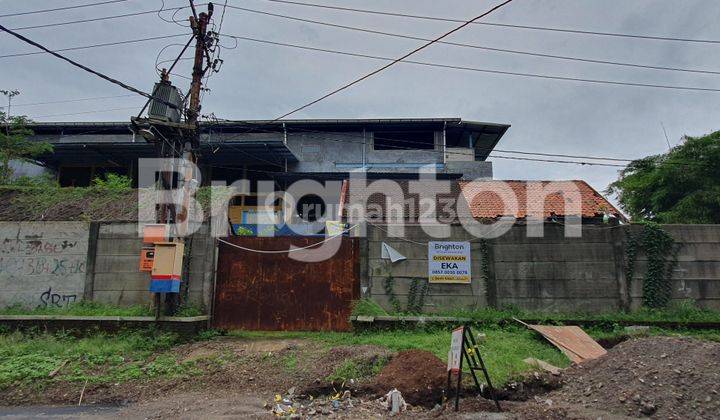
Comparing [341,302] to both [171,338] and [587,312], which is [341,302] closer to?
[171,338]

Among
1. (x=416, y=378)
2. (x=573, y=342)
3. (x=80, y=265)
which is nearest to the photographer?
(x=416, y=378)

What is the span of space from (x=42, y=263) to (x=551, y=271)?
10.2m

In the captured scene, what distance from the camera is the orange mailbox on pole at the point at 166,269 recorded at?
793 cm

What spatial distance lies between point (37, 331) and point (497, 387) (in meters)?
7.80

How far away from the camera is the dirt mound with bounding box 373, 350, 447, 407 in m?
5.54

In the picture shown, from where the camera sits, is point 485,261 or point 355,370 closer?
point 355,370

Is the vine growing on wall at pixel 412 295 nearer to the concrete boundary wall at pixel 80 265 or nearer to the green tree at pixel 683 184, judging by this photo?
the concrete boundary wall at pixel 80 265

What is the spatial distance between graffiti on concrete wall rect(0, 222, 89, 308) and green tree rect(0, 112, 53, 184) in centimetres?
556

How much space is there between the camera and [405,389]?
559 centimetres

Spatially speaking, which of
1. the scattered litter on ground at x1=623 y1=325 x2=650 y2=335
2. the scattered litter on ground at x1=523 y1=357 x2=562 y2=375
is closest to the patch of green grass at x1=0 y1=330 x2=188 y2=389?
the scattered litter on ground at x1=523 y1=357 x2=562 y2=375

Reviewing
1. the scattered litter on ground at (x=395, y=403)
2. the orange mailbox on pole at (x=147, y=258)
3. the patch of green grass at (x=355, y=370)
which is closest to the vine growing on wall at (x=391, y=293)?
the patch of green grass at (x=355, y=370)

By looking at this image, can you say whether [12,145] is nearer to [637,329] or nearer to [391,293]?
[391,293]

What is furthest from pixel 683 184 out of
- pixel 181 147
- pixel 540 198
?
pixel 181 147

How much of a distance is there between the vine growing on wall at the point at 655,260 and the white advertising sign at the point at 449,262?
3156mm
